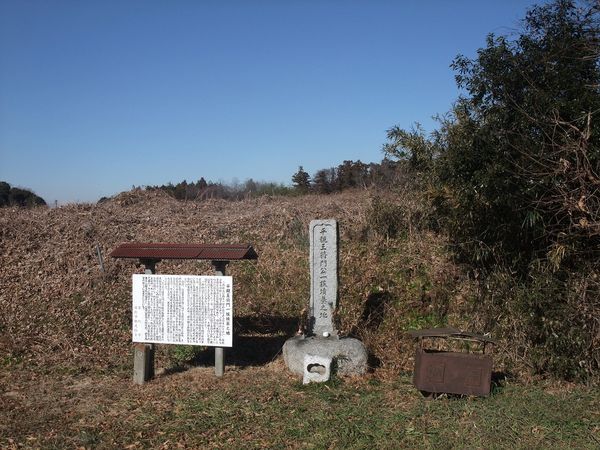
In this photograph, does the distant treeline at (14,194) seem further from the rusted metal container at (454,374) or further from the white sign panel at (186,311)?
the rusted metal container at (454,374)

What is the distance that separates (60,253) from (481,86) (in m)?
8.39

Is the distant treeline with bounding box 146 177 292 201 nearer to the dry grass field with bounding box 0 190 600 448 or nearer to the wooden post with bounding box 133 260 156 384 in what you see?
the dry grass field with bounding box 0 190 600 448

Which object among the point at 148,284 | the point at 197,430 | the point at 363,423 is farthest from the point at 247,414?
the point at 148,284

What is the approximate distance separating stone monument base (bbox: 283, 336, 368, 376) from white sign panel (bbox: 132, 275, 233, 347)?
89cm

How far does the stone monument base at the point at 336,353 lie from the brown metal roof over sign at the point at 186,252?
139 centimetres

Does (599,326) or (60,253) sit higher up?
(60,253)

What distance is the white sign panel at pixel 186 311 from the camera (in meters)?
7.20

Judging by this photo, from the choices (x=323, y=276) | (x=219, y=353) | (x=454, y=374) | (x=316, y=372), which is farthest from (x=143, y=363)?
(x=454, y=374)

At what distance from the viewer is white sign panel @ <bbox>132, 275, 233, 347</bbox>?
23.6 feet

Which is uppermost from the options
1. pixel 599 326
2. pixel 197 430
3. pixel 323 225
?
pixel 323 225

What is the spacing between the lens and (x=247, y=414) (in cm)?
593

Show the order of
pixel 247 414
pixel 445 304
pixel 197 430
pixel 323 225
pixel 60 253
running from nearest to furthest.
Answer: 1. pixel 197 430
2. pixel 247 414
3. pixel 323 225
4. pixel 445 304
5. pixel 60 253

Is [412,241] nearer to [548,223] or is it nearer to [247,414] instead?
[548,223]

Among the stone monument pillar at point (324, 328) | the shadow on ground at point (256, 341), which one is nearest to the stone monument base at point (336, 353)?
the stone monument pillar at point (324, 328)
